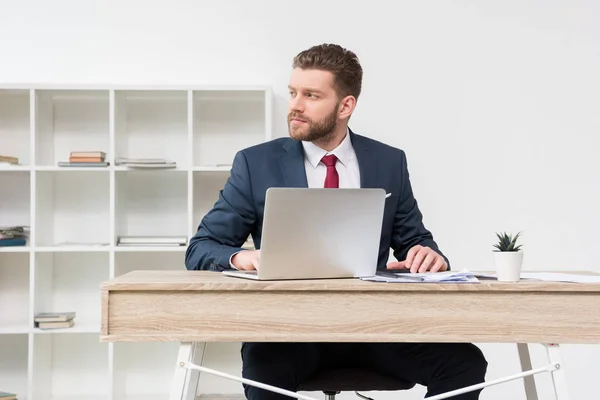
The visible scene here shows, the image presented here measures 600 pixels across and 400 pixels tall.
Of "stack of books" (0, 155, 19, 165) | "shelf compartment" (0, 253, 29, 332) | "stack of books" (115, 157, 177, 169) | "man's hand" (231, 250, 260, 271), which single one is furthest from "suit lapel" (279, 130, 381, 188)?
"shelf compartment" (0, 253, 29, 332)

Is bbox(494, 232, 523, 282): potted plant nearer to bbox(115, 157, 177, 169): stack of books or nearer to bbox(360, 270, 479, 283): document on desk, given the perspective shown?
bbox(360, 270, 479, 283): document on desk

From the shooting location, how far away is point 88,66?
3969 mm

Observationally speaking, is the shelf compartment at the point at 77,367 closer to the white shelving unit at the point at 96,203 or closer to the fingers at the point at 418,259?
the white shelving unit at the point at 96,203

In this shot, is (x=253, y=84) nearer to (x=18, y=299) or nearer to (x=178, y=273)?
(x=18, y=299)

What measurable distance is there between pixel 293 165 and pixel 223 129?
1585 millimetres

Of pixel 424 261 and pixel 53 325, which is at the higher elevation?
pixel 424 261

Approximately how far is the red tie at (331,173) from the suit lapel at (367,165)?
86mm

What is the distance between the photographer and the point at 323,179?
98.7 inches

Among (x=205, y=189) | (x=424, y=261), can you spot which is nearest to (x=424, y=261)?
(x=424, y=261)

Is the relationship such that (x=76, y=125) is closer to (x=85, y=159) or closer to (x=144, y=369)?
(x=85, y=159)

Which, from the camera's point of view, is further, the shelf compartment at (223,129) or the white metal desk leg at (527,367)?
the shelf compartment at (223,129)

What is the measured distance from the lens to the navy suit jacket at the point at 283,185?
2.43 m

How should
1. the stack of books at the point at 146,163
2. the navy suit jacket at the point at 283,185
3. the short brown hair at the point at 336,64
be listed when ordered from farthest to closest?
the stack of books at the point at 146,163, the short brown hair at the point at 336,64, the navy suit jacket at the point at 283,185

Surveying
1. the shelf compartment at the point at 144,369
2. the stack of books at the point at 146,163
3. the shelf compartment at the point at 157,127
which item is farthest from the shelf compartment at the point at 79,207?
the shelf compartment at the point at 144,369
